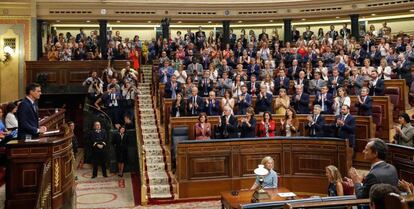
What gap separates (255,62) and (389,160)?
603cm

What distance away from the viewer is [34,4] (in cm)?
1479

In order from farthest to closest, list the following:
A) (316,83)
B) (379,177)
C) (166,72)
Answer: (166,72) → (316,83) → (379,177)

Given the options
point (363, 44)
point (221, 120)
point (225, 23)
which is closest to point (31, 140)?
point (221, 120)

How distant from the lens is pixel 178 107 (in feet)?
29.0

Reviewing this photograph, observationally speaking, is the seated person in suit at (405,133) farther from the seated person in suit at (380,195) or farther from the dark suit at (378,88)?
the seated person in suit at (380,195)

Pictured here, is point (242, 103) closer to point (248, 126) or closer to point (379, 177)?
point (248, 126)

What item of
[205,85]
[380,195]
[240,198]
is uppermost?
[205,85]

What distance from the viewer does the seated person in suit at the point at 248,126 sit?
802cm

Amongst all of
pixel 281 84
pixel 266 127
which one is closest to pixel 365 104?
pixel 266 127

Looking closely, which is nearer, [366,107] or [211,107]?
[366,107]

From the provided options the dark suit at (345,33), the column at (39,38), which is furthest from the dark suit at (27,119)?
the dark suit at (345,33)

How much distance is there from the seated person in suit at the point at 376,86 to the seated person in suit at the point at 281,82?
69.8 inches

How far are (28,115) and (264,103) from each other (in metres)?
5.33

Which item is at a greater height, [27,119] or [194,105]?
[194,105]
